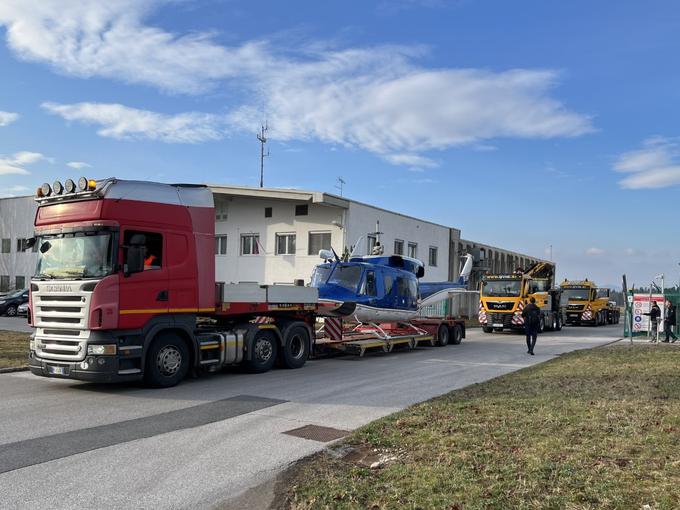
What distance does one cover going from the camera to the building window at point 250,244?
31.7 meters

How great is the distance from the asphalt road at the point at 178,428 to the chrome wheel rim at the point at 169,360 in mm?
402

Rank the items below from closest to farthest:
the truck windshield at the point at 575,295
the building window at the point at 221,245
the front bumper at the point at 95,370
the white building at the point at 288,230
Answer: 1. the front bumper at the point at 95,370
2. the white building at the point at 288,230
3. the building window at the point at 221,245
4. the truck windshield at the point at 575,295

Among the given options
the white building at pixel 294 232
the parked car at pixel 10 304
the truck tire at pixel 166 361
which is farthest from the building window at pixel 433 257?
the truck tire at pixel 166 361

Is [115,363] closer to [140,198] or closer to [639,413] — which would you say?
[140,198]

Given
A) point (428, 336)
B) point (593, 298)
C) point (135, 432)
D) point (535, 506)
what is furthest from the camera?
point (593, 298)

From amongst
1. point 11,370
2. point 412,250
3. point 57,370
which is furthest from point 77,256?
point 412,250

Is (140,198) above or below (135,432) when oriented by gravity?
above

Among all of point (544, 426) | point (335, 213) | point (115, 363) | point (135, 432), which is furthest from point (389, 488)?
point (335, 213)

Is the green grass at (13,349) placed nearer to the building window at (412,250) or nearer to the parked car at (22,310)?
the parked car at (22,310)

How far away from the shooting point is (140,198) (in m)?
10.8

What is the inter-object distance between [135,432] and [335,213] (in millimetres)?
21955

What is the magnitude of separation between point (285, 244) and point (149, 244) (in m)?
20.0


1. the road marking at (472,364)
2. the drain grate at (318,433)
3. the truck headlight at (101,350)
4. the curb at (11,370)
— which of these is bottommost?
the drain grate at (318,433)

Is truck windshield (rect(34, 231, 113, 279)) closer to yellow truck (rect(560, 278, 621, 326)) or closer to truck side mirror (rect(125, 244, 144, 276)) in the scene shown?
truck side mirror (rect(125, 244, 144, 276))
